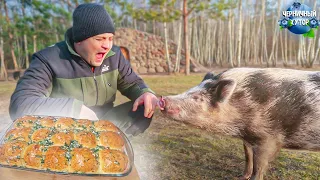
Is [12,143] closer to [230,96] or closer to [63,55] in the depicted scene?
[63,55]

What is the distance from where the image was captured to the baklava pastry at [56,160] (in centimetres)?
170

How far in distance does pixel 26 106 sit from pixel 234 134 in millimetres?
1697

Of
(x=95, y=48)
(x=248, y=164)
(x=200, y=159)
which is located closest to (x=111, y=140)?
(x=95, y=48)

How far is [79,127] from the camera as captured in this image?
2031 millimetres

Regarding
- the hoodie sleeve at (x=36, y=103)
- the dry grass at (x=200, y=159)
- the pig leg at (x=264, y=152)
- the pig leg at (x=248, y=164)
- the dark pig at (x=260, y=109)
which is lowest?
the dry grass at (x=200, y=159)

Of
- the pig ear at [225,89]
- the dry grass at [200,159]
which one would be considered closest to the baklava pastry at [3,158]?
the dry grass at [200,159]

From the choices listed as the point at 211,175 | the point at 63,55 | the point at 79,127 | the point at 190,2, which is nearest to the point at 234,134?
the point at 211,175

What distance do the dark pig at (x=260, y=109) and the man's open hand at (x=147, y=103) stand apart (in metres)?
0.20

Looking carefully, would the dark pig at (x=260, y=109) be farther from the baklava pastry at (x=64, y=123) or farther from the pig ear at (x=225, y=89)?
the baklava pastry at (x=64, y=123)

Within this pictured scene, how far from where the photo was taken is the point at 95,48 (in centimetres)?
238

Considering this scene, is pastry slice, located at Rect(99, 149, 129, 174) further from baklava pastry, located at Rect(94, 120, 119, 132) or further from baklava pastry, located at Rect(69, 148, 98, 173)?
baklava pastry, located at Rect(94, 120, 119, 132)

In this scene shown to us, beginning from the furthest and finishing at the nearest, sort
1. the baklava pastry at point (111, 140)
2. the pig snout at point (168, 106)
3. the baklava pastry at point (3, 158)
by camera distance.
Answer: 1. the pig snout at point (168, 106)
2. the baklava pastry at point (111, 140)
3. the baklava pastry at point (3, 158)

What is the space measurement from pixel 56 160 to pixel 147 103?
84 cm

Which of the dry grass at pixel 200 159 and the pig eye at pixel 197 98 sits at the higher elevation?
the pig eye at pixel 197 98
